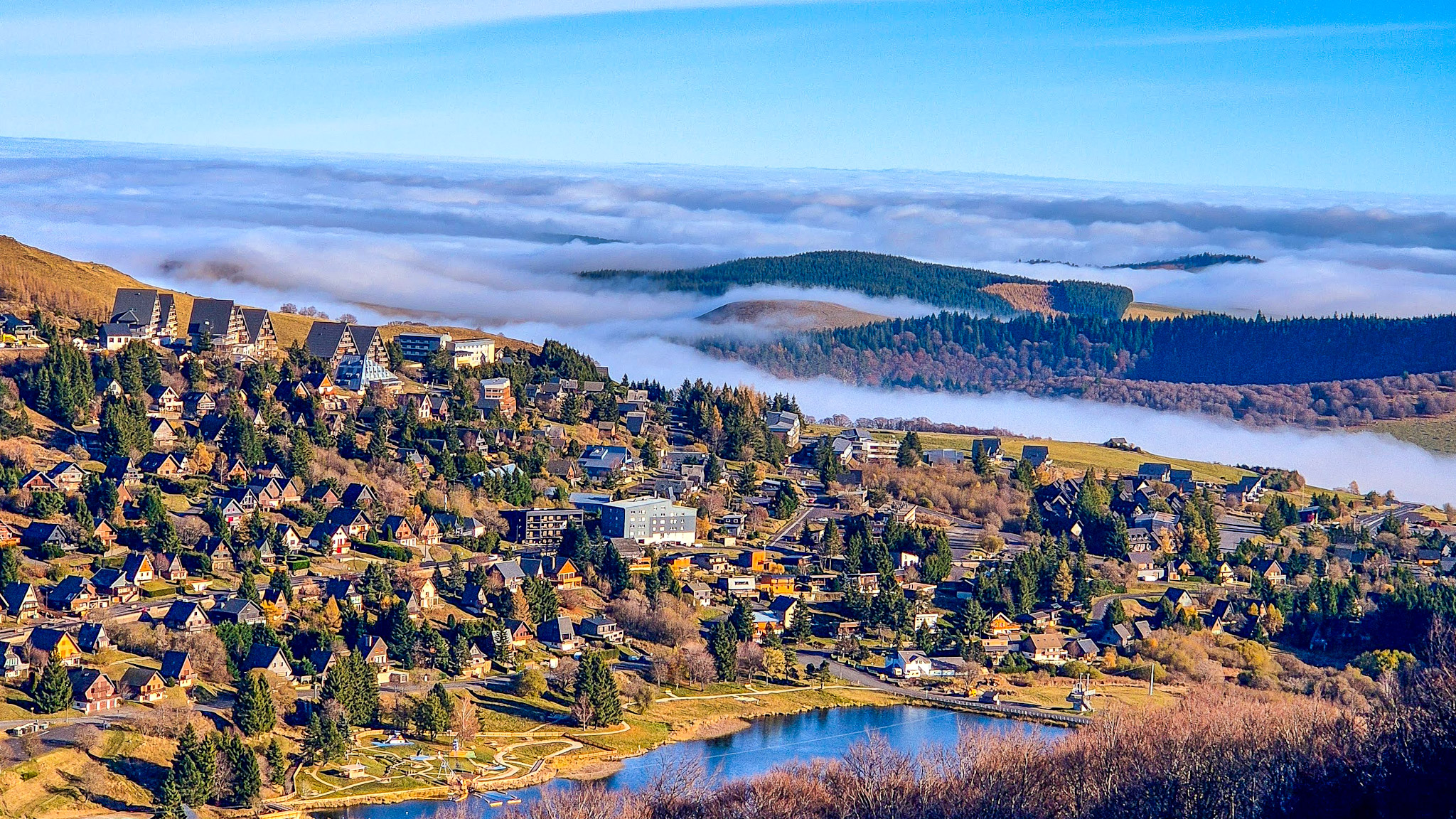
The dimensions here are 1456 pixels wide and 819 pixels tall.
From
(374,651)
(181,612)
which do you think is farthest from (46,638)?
(374,651)

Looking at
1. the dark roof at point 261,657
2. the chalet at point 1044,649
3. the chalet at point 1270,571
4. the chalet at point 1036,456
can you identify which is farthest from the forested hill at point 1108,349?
the dark roof at point 261,657

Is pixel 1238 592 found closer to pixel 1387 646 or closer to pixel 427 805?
pixel 1387 646

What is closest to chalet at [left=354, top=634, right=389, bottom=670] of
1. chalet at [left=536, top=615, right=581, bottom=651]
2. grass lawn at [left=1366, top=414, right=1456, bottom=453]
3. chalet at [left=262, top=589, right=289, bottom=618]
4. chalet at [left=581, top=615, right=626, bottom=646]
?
chalet at [left=262, top=589, right=289, bottom=618]

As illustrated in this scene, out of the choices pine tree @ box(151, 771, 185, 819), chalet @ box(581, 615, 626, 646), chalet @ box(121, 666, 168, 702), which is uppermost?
chalet @ box(581, 615, 626, 646)

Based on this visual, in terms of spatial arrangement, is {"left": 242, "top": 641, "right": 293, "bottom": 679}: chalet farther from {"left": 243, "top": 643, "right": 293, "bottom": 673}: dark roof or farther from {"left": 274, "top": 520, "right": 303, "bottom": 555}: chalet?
{"left": 274, "top": 520, "right": 303, "bottom": 555}: chalet

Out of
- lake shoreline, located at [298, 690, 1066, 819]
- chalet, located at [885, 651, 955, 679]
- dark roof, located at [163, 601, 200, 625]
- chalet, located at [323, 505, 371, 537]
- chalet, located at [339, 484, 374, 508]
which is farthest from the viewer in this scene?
chalet, located at [339, 484, 374, 508]

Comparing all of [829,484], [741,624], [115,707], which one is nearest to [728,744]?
[741,624]

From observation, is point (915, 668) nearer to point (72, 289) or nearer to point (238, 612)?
point (238, 612)

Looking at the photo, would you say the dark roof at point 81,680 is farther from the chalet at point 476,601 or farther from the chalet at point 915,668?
the chalet at point 915,668
